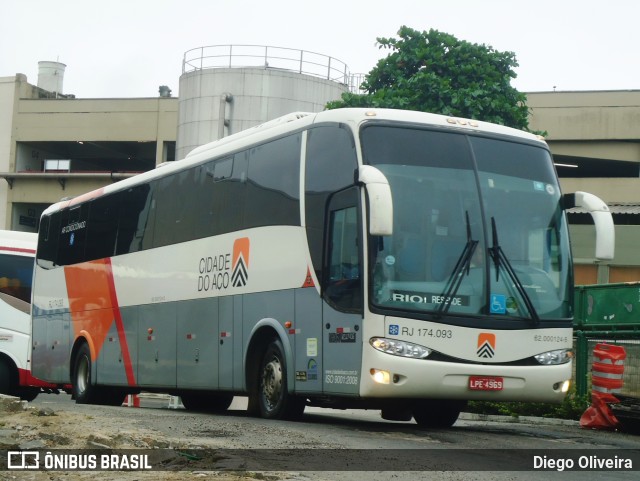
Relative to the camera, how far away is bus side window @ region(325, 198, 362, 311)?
12.5 m

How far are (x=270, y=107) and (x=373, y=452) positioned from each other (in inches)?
1528

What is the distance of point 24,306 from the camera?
25703 millimetres

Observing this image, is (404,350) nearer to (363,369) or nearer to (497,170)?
(363,369)

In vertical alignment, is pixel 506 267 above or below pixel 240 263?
above

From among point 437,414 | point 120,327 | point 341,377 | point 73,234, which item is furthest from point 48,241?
point 341,377

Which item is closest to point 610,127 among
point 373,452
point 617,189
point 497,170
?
point 617,189

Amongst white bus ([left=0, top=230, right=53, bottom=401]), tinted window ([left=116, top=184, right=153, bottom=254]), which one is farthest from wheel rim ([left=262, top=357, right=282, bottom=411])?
white bus ([left=0, top=230, right=53, bottom=401])

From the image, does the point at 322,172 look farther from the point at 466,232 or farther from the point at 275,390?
the point at 275,390

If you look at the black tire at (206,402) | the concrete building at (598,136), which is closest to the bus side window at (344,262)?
the black tire at (206,402)

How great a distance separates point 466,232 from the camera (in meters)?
12.8

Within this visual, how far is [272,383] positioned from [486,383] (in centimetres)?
295

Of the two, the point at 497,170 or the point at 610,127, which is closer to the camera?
the point at 497,170

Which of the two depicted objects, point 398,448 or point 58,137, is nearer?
point 398,448

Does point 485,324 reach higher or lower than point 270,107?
lower
